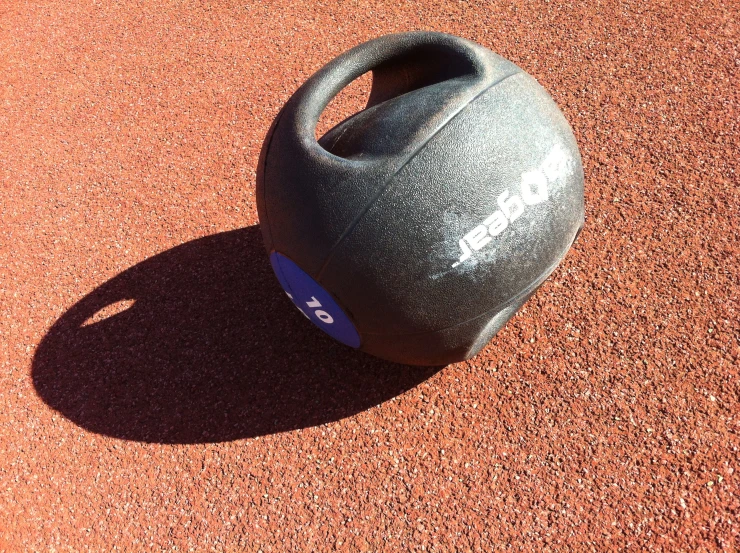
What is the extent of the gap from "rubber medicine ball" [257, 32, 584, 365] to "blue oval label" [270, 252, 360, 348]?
1 centimetres

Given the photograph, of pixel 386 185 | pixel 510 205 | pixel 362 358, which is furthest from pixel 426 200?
pixel 362 358

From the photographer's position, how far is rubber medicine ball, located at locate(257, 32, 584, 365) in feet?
8.00

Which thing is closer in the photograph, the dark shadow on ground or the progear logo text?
the progear logo text

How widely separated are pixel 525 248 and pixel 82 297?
3257 mm

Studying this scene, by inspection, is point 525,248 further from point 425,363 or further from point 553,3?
point 553,3

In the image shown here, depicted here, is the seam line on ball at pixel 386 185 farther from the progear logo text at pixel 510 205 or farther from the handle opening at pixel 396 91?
the progear logo text at pixel 510 205

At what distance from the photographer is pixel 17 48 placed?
21.2 ft

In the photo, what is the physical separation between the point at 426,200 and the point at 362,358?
1449 mm

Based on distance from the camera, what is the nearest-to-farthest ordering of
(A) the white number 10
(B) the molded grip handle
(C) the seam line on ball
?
(C) the seam line on ball < (B) the molded grip handle < (A) the white number 10

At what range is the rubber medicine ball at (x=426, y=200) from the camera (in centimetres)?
244

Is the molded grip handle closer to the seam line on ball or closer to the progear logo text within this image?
the seam line on ball

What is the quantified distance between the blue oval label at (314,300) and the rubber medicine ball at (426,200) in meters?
0.01

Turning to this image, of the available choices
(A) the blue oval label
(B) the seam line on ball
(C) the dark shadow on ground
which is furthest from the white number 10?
(C) the dark shadow on ground

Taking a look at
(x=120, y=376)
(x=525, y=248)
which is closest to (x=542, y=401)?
(x=525, y=248)
